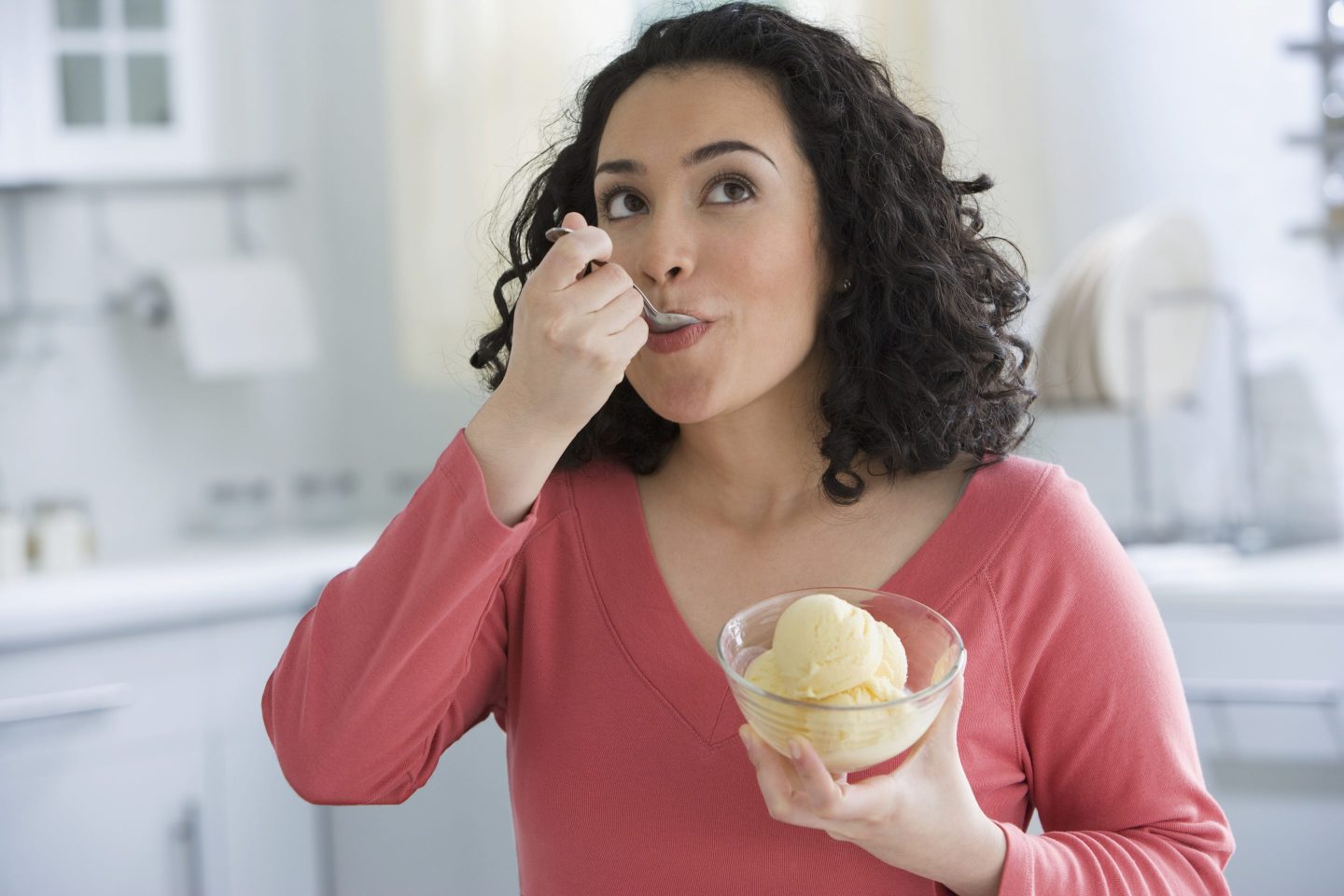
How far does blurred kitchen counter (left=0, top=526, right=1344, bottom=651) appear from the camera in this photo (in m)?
1.78

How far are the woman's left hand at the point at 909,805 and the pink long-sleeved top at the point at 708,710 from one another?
89 mm

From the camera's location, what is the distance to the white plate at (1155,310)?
1965mm

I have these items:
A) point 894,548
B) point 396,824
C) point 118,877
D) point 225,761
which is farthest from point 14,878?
point 894,548

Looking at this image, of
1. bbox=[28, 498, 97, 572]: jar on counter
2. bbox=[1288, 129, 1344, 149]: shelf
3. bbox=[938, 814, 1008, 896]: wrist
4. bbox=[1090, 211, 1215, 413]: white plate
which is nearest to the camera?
bbox=[938, 814, 1008, 896]: wrist

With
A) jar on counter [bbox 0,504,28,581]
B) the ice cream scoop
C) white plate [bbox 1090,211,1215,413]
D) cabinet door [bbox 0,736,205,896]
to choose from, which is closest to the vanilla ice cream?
the ice cream scoop

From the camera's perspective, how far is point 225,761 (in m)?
1.98

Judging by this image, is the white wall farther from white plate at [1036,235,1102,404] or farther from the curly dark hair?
the curly dark hair

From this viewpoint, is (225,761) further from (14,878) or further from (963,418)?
(963,418)

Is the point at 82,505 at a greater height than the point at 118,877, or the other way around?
the point at 82,505

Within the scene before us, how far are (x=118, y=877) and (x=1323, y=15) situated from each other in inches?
92.1

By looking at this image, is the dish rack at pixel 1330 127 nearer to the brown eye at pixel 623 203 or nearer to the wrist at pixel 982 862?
the brown eye at pixel 623 203

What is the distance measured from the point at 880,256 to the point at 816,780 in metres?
0.50

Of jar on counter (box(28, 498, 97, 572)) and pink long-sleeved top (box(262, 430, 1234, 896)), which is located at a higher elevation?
pink long-sleeved top (box(262, 430, 1234, 896))

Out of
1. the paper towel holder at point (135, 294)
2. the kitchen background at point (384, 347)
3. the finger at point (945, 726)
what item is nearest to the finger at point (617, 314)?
the finger at point (945, 726)
